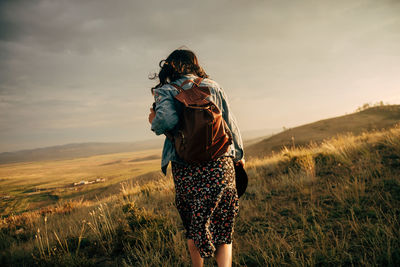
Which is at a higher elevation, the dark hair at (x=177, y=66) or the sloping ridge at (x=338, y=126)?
the dark hair at (x=177, y=66)

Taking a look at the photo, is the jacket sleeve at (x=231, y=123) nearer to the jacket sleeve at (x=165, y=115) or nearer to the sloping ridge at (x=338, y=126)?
the jacket sleeve at (x=165, y=115)

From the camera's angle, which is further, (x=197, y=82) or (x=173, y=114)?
(x=197, y=82)

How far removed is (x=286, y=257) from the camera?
89.4 inches

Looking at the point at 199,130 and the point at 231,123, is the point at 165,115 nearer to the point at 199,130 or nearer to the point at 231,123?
the point at 199,130

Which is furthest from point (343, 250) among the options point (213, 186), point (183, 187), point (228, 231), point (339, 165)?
point (339, 165)

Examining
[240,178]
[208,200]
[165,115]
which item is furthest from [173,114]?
[240,178]

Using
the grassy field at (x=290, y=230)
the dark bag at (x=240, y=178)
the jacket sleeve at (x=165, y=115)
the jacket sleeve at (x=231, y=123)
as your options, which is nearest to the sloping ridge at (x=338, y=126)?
the grassy field at (x=290, y=230)

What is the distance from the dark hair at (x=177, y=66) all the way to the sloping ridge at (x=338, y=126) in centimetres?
1451

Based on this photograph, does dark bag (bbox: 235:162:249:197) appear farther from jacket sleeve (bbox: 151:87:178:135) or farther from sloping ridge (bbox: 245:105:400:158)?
sloping ridge (bbox: 245:105:400:158)

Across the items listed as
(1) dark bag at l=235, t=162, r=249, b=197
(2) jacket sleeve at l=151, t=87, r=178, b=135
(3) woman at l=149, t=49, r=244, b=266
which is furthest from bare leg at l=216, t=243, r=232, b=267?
(2) jacket sleeve at l=151, t=87, r=178, b=135

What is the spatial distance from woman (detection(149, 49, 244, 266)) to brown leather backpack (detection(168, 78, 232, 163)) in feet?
0.40

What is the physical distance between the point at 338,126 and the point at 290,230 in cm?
1730

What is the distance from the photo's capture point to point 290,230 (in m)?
2.86

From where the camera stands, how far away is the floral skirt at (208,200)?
5.52 ft
